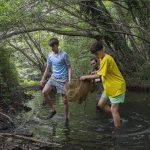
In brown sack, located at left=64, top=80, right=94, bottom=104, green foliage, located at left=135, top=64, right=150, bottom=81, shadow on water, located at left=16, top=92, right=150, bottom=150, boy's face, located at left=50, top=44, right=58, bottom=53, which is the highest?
boy's face, located at left=50, top=44, right=58, bottom=53

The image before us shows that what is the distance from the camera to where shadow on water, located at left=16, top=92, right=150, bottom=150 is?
28.1ft

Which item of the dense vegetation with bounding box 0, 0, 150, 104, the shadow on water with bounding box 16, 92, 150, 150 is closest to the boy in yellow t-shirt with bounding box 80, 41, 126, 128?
the shadow on water with bounding box 16, 92, 150, 150

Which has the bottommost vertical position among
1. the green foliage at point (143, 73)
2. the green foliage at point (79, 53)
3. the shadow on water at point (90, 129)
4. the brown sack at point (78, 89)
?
the shadow on water at point (90, 129)

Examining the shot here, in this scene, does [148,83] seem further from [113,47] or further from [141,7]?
[141,7]

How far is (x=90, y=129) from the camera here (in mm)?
10133

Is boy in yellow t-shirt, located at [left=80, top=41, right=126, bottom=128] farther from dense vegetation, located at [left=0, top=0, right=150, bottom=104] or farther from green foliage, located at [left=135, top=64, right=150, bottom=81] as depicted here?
green foliage, located at [left=135, top=64, right=150, bottom=81]

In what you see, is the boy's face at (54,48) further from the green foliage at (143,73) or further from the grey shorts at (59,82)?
the green foliage at (143,73)

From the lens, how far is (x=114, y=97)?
932 centimetres

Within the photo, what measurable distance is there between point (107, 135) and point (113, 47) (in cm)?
→ 1257

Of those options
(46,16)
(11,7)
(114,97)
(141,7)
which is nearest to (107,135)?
(114,97)

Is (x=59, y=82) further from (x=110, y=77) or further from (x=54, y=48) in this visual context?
(x=110, y=77)

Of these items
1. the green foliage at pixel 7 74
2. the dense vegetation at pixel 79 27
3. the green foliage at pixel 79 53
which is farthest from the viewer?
the green foliage at pixel 79 53

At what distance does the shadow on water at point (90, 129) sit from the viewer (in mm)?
8555

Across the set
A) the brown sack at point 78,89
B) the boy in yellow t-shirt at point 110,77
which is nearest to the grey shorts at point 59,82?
the brown sack at point 78,89
